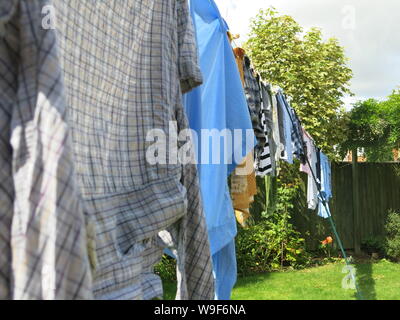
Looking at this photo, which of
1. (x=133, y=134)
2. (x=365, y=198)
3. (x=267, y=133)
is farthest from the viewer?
(x=365, y=198)

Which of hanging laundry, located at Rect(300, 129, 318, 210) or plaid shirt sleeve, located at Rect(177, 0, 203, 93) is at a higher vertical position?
plaid shirt sleeve, located at Rect(177, 0, 203, 93)

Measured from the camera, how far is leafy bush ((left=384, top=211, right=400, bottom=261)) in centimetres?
838

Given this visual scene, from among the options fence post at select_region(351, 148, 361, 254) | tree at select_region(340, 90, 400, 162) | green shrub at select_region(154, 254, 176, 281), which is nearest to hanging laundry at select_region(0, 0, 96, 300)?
green shrub at select_region(154, 254, 176, 281)

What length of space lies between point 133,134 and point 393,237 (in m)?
8.44

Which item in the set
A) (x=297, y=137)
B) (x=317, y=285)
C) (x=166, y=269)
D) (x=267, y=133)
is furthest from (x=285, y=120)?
(x=317, y=285)

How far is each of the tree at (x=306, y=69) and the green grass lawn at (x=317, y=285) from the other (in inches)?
84.1

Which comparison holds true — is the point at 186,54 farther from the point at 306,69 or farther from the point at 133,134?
the point at 306,69

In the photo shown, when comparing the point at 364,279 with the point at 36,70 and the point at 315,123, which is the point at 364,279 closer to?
the point at 315,123

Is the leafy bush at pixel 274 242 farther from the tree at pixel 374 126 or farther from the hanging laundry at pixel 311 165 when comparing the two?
the tree at pixel 374 126

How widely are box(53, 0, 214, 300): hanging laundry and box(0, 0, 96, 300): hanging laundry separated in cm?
17

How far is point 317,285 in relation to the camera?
6.58 metres

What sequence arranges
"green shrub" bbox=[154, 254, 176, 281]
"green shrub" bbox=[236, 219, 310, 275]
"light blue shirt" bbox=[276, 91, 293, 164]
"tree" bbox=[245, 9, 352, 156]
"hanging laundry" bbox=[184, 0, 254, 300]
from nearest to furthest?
1. "hanging laundry" bbox=[184, 0, 254, 300]
2. "light blue shirt" bbox=[276, 91, 293, 164]
3. "green shrub" bbox=[154, 254, 176, 281]
4. "green shrub" bbox=[236, 219, 310, 275]
5. "tree" bbox=[245, 9, 352, 156]

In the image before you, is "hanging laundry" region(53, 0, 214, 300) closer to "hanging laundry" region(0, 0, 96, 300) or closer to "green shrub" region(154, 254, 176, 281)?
"hanging laundry" region(0, 0, 96, 300)

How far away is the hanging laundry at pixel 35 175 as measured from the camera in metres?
0.73
